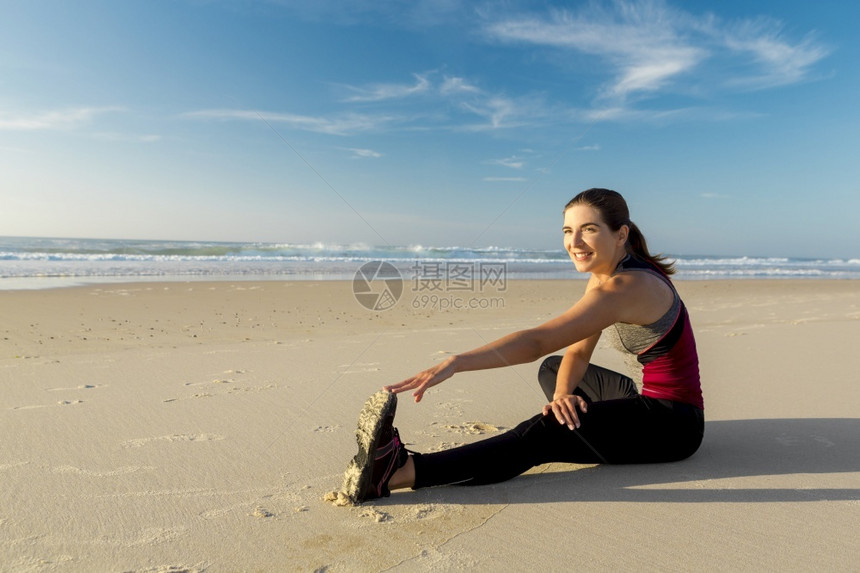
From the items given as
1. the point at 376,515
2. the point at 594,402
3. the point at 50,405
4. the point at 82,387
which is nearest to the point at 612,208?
the point at 594,402

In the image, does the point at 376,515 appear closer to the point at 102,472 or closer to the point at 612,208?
the point at 102,472

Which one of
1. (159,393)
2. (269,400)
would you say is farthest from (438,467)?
(159,393)

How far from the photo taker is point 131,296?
10.9 meters

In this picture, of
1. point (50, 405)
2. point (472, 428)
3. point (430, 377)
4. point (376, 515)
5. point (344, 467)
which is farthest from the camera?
point (50, 405)

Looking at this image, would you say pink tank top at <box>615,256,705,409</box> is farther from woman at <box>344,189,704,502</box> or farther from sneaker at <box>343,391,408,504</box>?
sneaker at <box>343,391,408,504</box>

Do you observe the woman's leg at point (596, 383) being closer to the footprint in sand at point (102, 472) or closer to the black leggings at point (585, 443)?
the black leggings at point (585, 443)

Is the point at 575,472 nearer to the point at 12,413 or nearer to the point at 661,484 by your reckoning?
the point at 661,484

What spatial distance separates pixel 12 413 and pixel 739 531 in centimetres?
376

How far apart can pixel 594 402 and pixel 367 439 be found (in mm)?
993

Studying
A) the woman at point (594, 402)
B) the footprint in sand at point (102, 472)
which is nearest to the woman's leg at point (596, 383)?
the woman at point (594, 402)

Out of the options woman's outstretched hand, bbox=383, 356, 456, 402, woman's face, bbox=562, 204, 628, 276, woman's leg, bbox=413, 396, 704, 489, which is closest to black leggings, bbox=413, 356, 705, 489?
woman's leg, bbox=413, 396, 704, 489

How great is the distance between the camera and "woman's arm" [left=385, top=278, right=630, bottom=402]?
1.87 m

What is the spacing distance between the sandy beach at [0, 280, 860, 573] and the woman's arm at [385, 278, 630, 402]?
1.84 ft

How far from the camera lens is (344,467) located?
2.55 m
